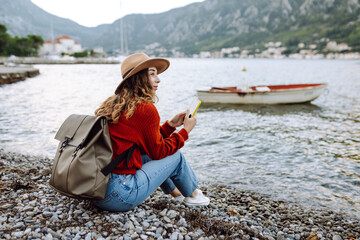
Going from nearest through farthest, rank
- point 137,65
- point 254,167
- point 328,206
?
1. point 137,65
2. point 328,206
3. point 254,167

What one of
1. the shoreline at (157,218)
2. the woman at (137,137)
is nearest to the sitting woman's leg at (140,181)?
the woman at (137,137)

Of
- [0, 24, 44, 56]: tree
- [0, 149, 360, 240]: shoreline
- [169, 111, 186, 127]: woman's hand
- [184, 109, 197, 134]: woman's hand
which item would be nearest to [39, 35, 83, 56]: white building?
[0, 24, 44, 56]: tree

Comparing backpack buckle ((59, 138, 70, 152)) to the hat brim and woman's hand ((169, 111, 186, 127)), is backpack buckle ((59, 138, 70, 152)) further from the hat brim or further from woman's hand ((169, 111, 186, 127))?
woman's hand ((169, 111, 186, 127))

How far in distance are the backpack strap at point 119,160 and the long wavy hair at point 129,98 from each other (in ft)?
1.37

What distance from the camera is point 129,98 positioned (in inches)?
138

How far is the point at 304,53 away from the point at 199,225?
20264 centimetres

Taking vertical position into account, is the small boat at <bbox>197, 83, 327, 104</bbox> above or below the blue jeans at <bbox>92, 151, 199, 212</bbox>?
below

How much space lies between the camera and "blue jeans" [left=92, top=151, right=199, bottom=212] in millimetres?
3555

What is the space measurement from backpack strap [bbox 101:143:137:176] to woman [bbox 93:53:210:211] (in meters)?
0.04

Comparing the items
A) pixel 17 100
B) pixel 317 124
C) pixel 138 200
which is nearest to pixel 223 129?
pixel 317 124

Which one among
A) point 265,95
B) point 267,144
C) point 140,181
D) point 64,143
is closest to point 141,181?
point 140,181

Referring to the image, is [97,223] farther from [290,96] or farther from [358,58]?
[358,58]

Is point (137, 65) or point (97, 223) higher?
point (137, 65)

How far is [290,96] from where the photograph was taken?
20250 millimetres
